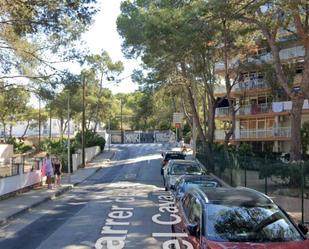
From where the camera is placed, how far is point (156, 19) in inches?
1211

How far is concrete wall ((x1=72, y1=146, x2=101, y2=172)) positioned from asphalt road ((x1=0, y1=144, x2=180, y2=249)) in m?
20.9

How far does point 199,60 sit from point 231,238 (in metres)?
33.9

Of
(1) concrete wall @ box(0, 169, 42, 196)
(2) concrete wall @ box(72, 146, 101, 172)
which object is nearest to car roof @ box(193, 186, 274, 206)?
(1) concrete wall @ box(0, 169, 42, 196)

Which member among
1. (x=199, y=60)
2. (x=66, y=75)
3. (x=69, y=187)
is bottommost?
(x=69, y=187)

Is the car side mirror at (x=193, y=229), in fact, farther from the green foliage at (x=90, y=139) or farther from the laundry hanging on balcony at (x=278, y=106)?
the green foliage at (x=90, y=139)

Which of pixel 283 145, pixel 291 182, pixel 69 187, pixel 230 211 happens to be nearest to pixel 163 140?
pixel 283 145

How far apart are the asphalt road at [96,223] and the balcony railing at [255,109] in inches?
1347

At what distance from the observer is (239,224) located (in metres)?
8.32

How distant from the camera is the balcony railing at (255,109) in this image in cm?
5899

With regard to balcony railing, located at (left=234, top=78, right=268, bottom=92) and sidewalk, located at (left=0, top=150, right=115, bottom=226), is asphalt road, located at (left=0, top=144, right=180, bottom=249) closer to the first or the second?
sidewalk, located at (left=0, top=150, right=115, bottom=226)

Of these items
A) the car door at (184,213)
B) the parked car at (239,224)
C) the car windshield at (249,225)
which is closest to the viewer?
the parked car at (239,224)

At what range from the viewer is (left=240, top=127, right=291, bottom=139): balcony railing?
182ft

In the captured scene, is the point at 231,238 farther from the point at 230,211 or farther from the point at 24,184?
the point at 24,184

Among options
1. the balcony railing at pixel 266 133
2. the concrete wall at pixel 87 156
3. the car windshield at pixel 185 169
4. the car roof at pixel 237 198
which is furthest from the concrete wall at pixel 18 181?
the balcony railing at pixel 266 133
